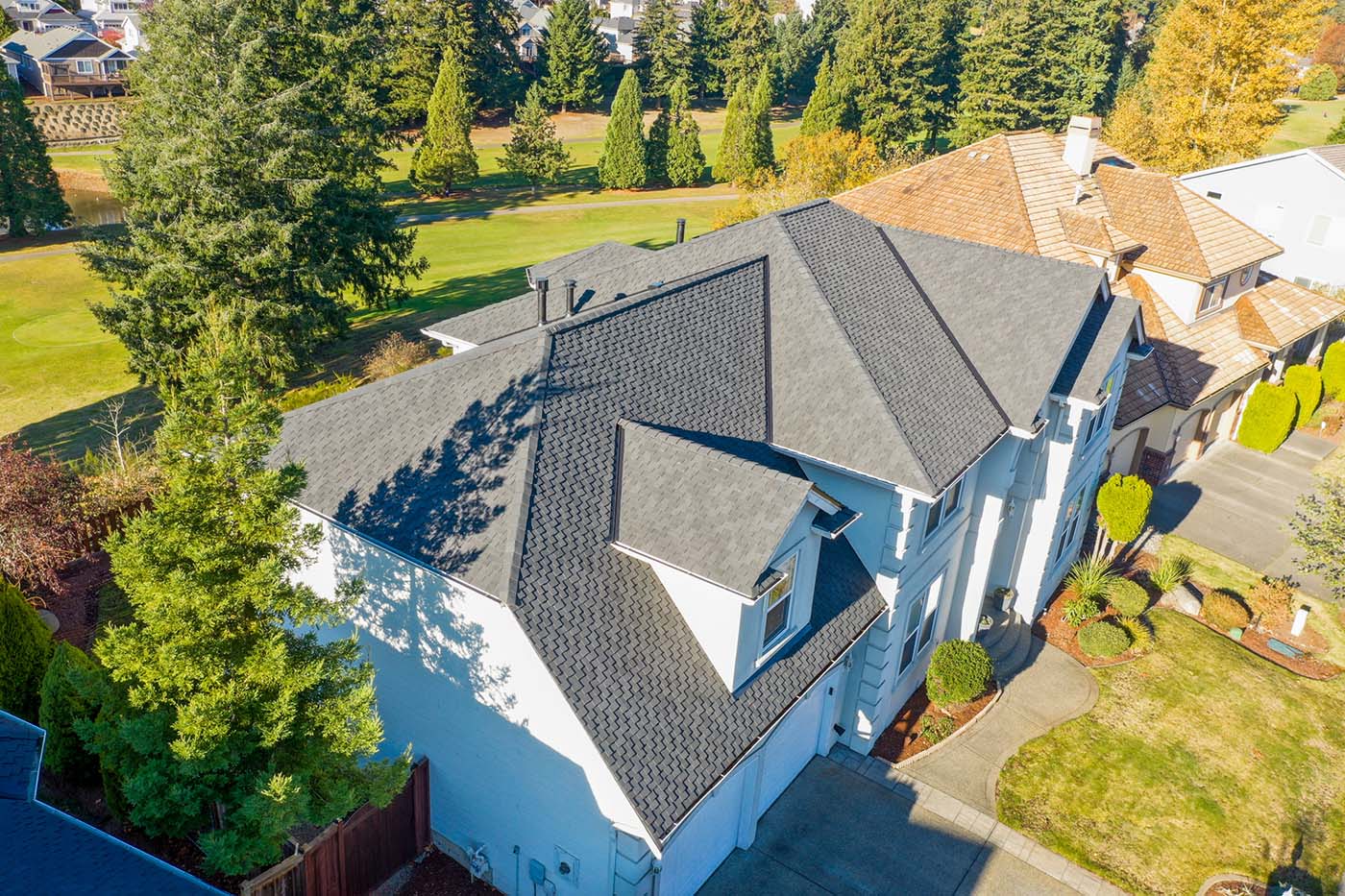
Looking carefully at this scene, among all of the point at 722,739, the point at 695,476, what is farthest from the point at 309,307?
the point at 722,739

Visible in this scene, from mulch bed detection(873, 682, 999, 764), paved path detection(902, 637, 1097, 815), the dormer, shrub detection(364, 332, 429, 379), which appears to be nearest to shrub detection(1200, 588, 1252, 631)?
paved path detection(902, 637, 1097, 815)

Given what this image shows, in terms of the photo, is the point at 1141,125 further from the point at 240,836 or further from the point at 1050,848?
the point at 240,836

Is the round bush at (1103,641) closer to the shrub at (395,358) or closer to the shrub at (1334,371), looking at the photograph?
the shrub at (395,358)

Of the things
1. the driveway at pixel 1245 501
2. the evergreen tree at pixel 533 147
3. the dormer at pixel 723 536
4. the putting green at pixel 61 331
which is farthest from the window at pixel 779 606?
the evergreen tree at pixel 533 147

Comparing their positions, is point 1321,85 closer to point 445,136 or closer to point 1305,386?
point 1305,386

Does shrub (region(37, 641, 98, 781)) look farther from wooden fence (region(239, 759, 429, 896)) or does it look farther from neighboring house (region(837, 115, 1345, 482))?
neighboring house (region(837, 115, 1345, 482))

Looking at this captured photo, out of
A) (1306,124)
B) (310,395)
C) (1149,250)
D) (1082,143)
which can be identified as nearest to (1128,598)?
(1149,250)
